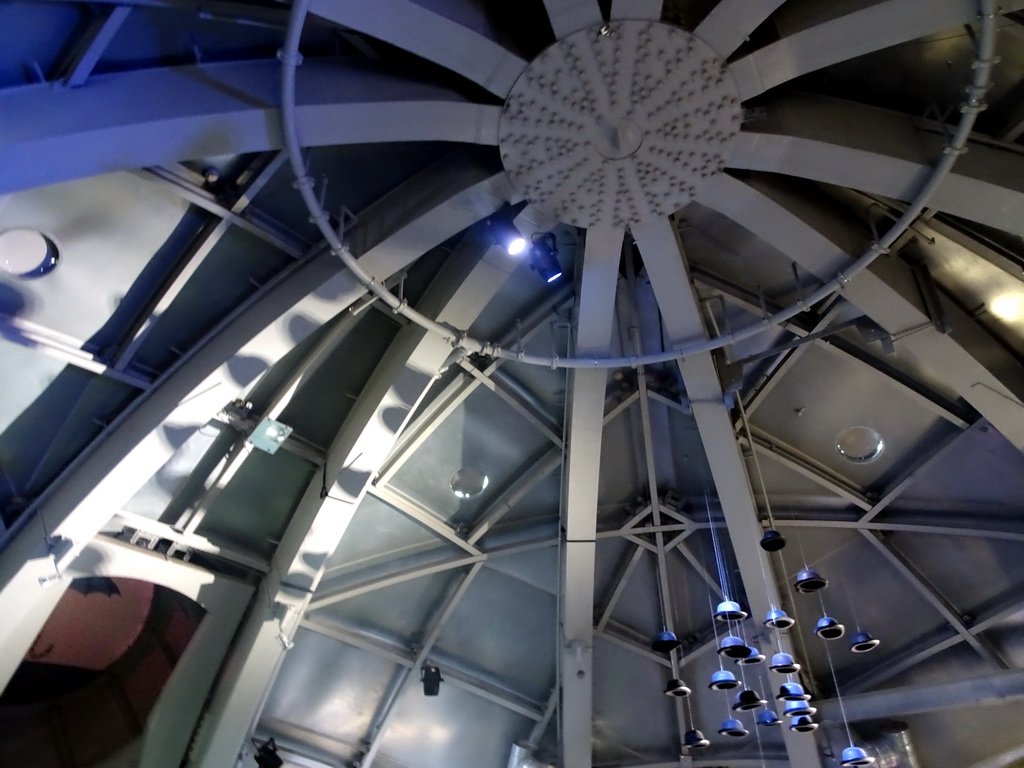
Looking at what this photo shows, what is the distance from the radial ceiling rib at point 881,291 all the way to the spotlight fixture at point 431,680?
986 centimetres

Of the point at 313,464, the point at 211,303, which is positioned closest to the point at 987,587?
the point at 313,464

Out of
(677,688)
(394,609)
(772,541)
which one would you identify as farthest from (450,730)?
(772,541)

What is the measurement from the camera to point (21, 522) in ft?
32.3

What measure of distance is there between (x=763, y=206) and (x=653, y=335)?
3436 mm

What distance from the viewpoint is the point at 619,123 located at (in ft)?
28.1

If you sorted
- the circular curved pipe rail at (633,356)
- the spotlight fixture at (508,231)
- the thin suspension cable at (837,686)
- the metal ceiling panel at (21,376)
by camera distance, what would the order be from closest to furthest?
the circular curved pipe rail at (633,356) < the metal ceiling panel at (21,376) < the spotlight fixture at (508,231) < the thin suspension cable at (837,686)

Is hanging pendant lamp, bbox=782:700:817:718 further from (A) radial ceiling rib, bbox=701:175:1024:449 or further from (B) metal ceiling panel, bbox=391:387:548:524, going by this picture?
(B) metal ceiling panel, bbox=391:387:548:524

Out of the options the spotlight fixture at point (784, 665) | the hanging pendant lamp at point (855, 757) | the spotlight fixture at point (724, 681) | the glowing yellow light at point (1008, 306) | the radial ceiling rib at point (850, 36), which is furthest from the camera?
the hanging pendant lamp at point (855, 757)

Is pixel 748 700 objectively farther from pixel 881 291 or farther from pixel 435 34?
pixel 435 34

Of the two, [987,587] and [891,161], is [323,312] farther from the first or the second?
[987,587]

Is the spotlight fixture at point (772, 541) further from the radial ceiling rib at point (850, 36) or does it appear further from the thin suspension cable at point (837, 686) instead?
the thin suspension cable at point (837, 686)

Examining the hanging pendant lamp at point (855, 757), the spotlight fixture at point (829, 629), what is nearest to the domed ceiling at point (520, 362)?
the spotlight fixture at point (829, 629)

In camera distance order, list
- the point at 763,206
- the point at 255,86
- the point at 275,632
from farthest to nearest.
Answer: the point at 275,632 < the point at 763,206 < the point at 255,86

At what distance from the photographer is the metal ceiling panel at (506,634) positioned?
14969mm
